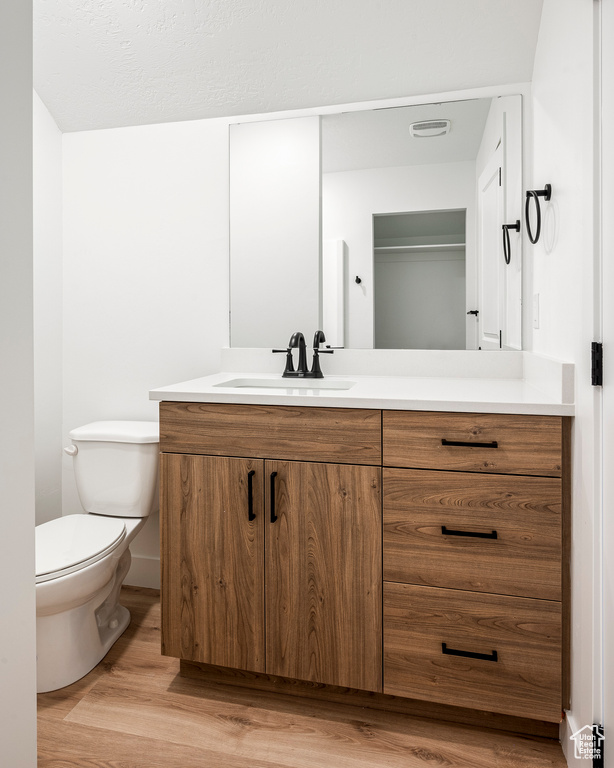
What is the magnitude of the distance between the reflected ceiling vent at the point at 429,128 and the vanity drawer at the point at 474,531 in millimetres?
1315

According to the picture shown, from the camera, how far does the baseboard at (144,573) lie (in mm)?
2439

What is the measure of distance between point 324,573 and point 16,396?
110 cm

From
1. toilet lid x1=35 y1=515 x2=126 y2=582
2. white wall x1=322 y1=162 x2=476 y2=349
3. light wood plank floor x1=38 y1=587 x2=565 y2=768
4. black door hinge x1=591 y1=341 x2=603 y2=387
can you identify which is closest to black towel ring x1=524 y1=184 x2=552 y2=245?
white wall x1=322 y1=162 x2=476 y2=349

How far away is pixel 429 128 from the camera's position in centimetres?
205

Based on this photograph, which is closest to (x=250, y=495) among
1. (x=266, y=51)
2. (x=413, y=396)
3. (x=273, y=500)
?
(x=273, y=500)

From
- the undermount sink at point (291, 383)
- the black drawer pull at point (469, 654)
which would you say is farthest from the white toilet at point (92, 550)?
the black drawer pull at point (469, 654)

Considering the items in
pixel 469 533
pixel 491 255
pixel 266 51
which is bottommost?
pixel 469 533

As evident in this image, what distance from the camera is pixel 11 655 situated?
0.72 metres

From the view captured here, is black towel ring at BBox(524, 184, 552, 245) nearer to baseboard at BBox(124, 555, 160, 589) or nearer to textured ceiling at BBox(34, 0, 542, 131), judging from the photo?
textured ceiling at BBox(34, 0, 542, 131)

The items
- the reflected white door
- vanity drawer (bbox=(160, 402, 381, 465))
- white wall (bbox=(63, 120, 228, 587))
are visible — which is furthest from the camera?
white wall (bbox=(63, 120, 228, 587))

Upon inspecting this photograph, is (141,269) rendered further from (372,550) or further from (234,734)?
(234,734)

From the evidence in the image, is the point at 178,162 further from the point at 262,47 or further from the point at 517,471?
the point at 517,471

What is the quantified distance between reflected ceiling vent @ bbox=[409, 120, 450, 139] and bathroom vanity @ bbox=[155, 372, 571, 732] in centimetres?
117

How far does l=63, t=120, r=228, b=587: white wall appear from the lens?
2318 mm
